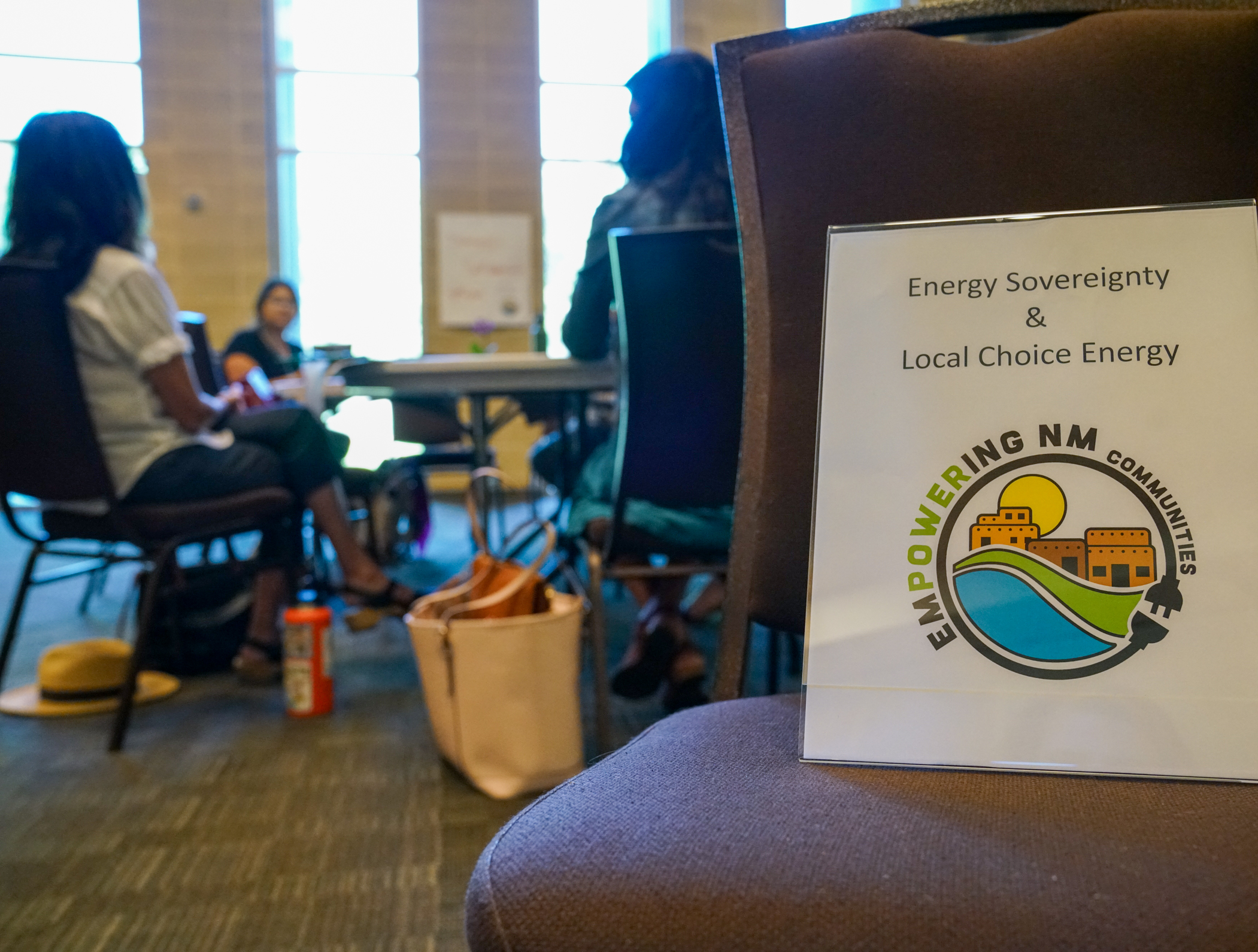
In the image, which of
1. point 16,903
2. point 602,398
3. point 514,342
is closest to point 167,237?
point 514,342

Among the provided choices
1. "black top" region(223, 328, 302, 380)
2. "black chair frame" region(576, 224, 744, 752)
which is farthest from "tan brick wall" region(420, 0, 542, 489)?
"black chair frame" region(576, 224, 744, 752)

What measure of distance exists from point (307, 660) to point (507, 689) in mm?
716

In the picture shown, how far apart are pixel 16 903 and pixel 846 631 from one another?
1.29 metres

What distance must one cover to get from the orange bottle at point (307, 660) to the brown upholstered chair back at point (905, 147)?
5.17 ft

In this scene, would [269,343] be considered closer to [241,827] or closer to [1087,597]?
[241,827]

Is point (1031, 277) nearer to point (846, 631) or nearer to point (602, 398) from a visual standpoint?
point (846, 631)

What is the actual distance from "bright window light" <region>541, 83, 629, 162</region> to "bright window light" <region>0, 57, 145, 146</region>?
8.88 feet

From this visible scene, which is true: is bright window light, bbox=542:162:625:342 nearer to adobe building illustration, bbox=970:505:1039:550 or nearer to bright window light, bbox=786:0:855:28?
bright window light, bbox=786:0:855:28

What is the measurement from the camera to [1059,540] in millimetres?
558

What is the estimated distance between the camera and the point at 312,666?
2.18 m

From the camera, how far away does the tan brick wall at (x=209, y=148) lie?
22.1 ft

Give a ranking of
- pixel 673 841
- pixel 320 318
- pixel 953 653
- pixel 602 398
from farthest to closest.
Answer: pixel 320 318, pixel 602 398, pixel 953 653, pixel 673 841

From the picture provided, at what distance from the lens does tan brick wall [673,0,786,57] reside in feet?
24.3

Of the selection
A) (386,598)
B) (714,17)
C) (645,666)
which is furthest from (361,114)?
(645,666)
